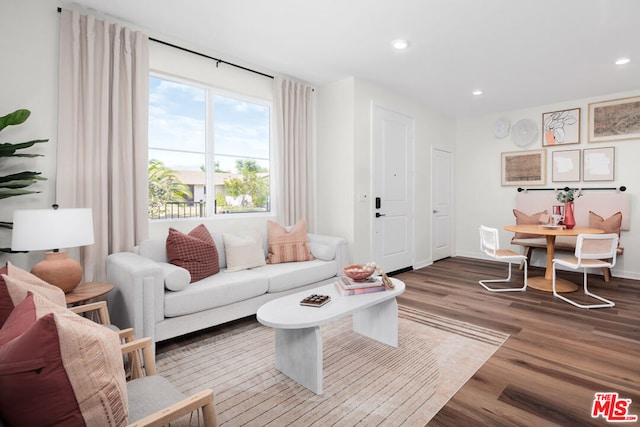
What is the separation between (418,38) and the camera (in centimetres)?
312

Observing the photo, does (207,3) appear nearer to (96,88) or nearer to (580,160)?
(96,88)

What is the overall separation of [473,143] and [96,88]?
565cm

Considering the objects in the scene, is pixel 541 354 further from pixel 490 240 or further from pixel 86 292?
pixel 86 292

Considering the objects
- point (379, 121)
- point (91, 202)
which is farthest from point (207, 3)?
point (379, 121)

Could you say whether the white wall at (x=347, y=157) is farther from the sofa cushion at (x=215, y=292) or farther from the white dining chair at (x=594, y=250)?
the white dining chair at (x=594, y=250)

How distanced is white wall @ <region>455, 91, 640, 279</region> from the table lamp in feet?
19.1

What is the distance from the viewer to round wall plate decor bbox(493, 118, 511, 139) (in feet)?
18.5

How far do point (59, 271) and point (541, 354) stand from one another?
3.31 m

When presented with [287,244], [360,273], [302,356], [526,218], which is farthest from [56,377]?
[526,218]

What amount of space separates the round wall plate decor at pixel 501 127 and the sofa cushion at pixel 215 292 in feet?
15.9

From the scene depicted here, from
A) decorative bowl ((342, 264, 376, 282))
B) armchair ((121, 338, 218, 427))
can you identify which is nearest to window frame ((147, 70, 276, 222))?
decorative bowl ((342, 264, 376, 282))

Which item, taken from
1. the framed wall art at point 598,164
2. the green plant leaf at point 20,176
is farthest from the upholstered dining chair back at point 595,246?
the green plant leaf at point 20,176

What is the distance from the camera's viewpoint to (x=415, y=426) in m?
1.70

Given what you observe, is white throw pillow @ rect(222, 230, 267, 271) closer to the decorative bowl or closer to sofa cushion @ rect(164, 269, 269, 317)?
sofa cushion @ rect(164, 269, 269, 317)
